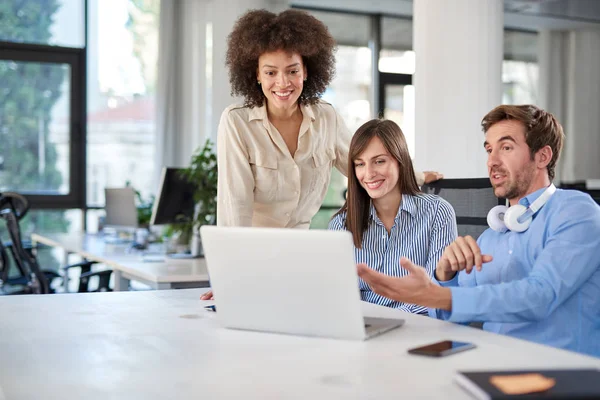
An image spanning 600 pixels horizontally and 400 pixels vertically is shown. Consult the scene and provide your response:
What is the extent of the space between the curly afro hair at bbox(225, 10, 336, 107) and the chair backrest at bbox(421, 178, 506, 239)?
0.61m

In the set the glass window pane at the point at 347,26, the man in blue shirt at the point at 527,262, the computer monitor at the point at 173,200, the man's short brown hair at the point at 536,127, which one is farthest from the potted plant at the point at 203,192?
the glass window pane at the point at 347,26

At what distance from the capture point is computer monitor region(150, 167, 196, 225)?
4996 millimetres

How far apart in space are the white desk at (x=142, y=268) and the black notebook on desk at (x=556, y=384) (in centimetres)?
258

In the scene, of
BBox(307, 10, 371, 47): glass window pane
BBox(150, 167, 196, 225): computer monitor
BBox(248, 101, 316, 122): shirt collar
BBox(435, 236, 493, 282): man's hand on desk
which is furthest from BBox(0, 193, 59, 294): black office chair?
BBox(307, 10, 371, 47): glass window pane

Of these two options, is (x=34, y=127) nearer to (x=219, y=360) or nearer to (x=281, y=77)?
(x=281, y=77)

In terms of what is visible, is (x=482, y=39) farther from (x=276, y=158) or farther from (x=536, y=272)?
(x=536, y=272)

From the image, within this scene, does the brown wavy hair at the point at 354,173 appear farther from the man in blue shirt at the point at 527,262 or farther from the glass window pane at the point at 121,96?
the glass window pane at the point at 121,96

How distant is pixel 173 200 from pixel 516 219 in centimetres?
343

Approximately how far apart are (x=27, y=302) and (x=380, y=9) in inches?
296

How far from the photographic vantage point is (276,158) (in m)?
2.82

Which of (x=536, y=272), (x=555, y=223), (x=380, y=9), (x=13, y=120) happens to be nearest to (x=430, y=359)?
(x=536, y=272)

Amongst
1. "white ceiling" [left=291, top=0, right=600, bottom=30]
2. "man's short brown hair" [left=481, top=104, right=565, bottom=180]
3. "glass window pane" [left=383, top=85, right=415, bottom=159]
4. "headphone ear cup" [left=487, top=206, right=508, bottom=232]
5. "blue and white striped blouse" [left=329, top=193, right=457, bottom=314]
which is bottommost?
"blue and white striped blouse" [left=329, top=193, right=457, bottom=314]

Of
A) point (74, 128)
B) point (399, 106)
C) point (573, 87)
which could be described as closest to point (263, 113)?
point (74, 128)

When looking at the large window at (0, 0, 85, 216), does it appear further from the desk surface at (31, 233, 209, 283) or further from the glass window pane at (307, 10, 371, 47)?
the glass window pane at (307, 10, 371, 47)
